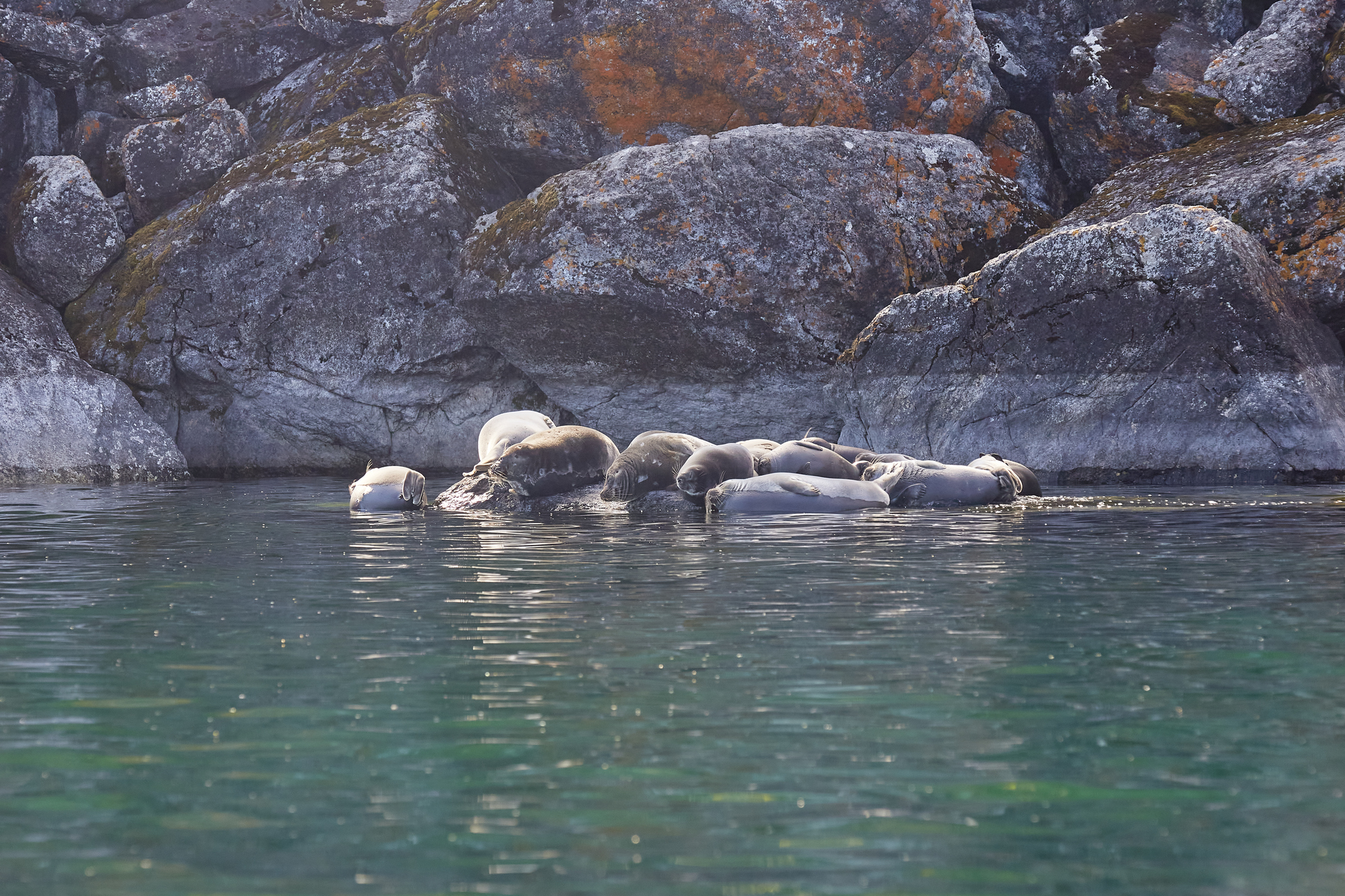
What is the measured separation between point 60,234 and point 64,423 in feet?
11.4

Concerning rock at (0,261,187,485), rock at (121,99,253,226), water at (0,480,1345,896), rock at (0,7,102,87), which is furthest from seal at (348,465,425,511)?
rock at (0,7,102,87)

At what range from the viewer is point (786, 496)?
941 centimetres

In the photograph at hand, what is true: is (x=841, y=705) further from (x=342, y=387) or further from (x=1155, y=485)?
(x=342, y=387)

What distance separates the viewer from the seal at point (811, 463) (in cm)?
1016

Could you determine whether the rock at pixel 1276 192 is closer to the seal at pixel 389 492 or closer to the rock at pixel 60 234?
the seal at pixel 389 492

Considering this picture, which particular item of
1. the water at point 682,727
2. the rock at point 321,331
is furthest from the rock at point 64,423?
A: the water at point 682,727

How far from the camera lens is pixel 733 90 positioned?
55.1ft

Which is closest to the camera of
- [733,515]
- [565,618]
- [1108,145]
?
[565,618]

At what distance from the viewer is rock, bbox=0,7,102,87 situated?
1900cm

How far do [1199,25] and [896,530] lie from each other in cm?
1251

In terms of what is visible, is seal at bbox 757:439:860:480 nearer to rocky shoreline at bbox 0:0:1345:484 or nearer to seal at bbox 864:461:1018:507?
seal at bbox 864:461:1018:507

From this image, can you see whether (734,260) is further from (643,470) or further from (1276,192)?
(1276,192)

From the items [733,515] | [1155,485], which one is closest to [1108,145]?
[1155,485]

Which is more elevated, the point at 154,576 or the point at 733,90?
the point at 733,90
